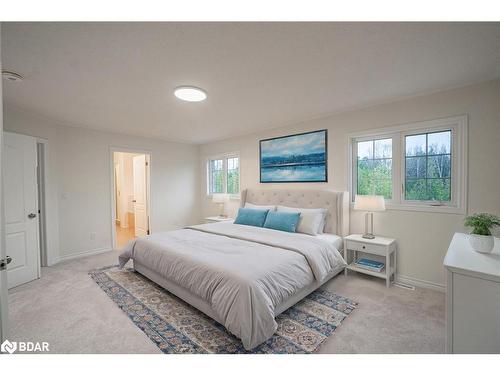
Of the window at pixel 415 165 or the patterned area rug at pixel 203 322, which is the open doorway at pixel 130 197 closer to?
the patterned area rug at pixel 203 322

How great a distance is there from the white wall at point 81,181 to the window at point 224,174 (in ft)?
3.48

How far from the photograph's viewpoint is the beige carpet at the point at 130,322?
1718mm

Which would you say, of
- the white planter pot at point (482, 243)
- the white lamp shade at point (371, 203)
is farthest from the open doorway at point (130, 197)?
the white planter pot at point (482, 243)

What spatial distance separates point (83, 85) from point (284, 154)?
116 inches

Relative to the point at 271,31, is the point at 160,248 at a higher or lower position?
lower

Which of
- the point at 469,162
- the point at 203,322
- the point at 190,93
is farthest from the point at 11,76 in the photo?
the point at 469,162

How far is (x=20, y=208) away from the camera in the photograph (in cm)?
289

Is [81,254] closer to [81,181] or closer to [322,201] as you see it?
[81,181]

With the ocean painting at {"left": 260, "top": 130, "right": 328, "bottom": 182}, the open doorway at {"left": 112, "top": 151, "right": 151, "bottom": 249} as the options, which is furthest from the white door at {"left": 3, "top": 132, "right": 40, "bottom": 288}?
the ocean painting at {"left": 260, "top": 130, "right": 328, "bottom": 182}

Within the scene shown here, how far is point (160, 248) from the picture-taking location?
8.31 feet

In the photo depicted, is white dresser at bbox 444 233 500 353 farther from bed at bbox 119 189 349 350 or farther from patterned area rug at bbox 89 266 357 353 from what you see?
bed at bbox 119 189 349 350

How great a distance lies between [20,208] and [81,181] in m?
1.11
